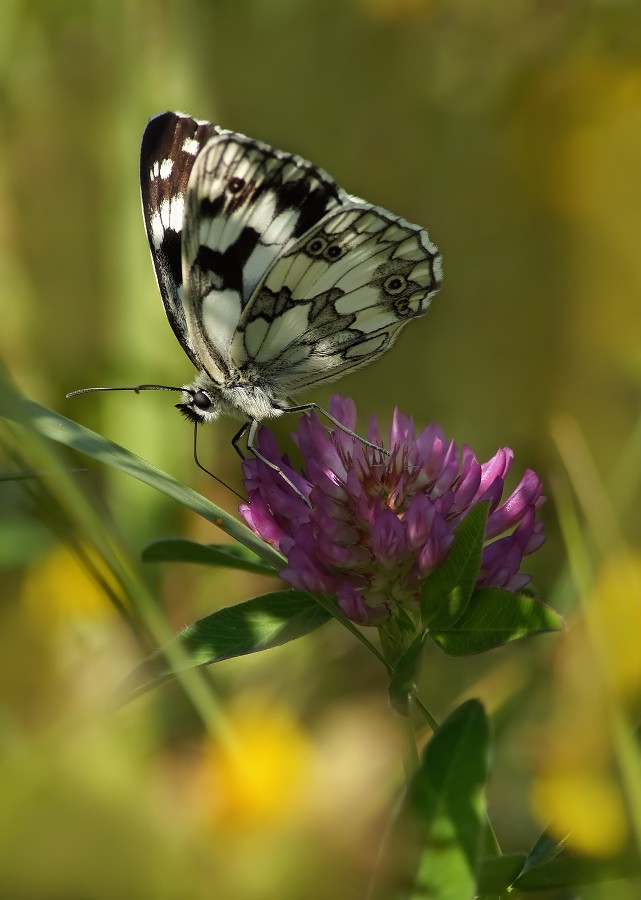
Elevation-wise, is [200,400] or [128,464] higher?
[200,400]

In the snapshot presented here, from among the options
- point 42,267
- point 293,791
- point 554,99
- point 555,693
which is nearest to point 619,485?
point 555,693

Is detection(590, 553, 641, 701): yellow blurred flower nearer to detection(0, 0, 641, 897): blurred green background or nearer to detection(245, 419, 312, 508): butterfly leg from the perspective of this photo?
detection(245, 419, 312, 508): butterfly leg

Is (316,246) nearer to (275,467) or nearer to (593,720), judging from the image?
(275,467)

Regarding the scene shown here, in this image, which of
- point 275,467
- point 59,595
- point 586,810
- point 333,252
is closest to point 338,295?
point 333,252

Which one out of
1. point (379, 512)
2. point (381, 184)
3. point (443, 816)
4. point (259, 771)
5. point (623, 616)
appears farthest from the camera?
point (381, 184)

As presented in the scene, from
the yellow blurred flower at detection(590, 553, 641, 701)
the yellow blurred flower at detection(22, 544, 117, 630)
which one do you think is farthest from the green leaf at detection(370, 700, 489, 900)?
the yellow blurred flower at detection(22, 544, 117, 630)

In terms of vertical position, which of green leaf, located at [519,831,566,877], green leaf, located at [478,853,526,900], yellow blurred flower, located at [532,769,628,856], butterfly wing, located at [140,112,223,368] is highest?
butterfly wing, located at [140,112,223,368]

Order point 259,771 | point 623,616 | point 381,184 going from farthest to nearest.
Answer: point 381,184
point 623,616
point 259,771
